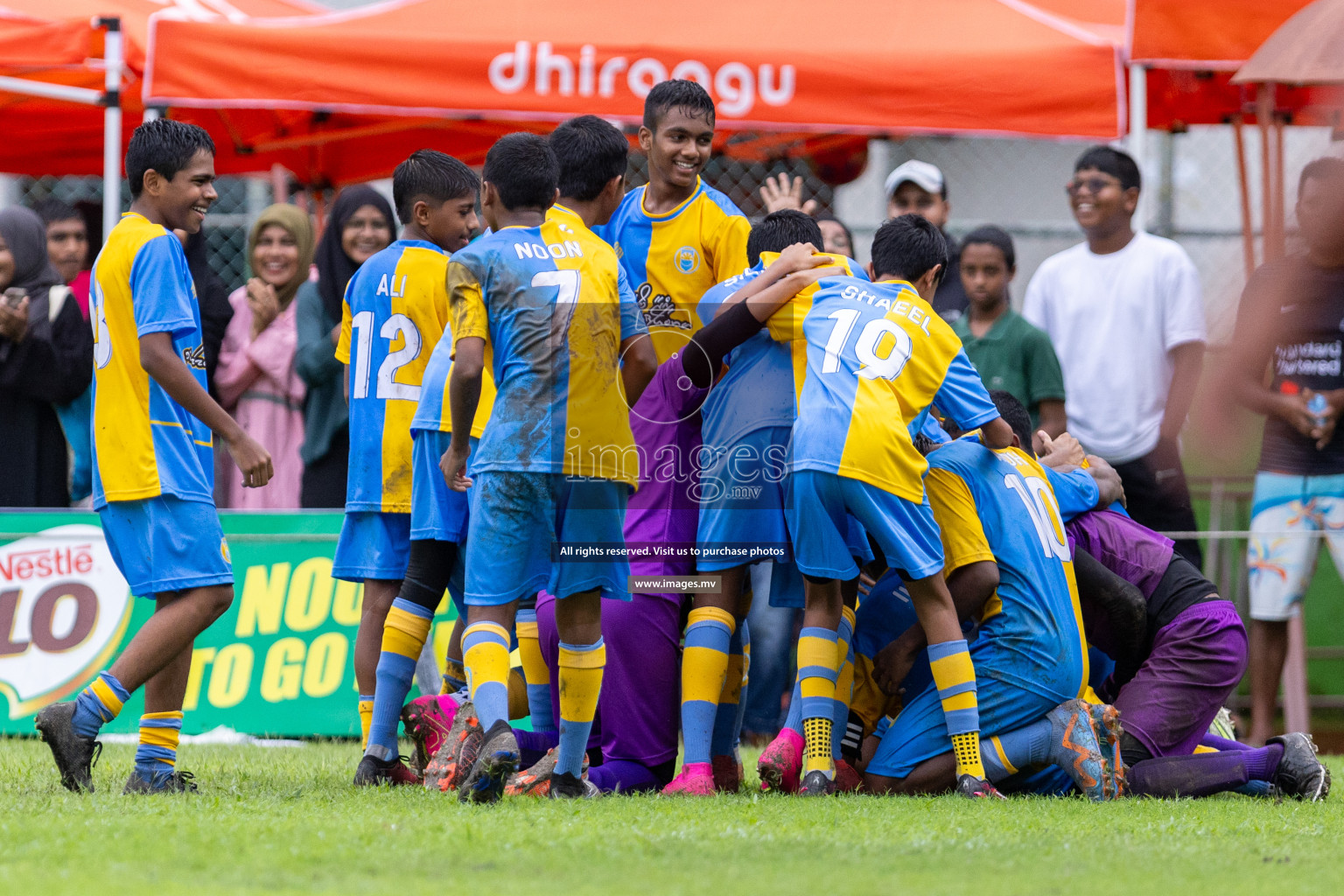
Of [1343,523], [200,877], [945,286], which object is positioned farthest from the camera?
[945,286]

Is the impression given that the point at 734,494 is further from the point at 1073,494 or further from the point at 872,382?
the point at 1073,494

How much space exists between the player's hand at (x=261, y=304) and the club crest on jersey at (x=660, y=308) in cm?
280

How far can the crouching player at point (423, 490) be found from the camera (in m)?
4.88

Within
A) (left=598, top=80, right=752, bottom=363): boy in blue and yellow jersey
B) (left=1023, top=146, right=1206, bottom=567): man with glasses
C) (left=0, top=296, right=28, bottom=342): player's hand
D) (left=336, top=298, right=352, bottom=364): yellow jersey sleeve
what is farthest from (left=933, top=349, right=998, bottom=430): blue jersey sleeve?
(left=0, top=296, right=28, bottom=342): player's hand

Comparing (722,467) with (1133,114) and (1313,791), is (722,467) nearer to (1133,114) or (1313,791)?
(1313,791)

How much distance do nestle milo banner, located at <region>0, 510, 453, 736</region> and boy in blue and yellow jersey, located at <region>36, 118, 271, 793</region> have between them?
2145 mm

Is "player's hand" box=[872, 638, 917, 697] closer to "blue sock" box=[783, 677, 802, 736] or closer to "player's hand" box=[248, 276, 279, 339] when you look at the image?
"blue sock" box=[783, 677, 802, 736]

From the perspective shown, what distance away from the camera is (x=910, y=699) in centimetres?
518

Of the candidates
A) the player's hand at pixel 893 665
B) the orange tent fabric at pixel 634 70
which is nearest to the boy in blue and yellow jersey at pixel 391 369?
the player's hand at pixel 893 665

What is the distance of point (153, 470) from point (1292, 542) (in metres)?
4.78

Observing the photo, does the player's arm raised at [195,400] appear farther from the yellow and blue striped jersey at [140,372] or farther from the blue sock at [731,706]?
the blue sock at [731,706]

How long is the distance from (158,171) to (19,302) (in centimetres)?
287

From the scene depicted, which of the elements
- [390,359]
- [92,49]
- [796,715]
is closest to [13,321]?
[92,49]

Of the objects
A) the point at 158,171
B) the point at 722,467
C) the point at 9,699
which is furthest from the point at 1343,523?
the point at 9,699
